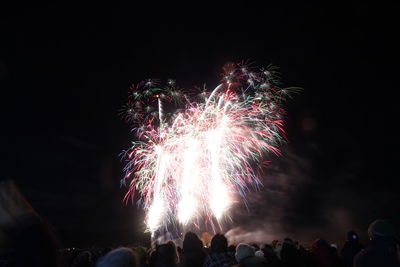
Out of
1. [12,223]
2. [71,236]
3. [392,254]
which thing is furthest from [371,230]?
[71,236]

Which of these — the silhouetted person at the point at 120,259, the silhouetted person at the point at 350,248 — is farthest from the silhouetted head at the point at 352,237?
the silhouetted person at the point at 120,259

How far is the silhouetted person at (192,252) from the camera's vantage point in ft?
19.6

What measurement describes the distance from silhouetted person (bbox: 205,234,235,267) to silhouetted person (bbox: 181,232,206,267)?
541mm

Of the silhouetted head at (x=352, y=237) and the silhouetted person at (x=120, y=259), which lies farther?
the silhouetted head at (x=352, y=237)

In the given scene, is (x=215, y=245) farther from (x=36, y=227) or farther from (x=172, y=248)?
(x=36, y=227)

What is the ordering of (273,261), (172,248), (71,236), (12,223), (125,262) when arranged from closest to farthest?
1. (12,223)
2. (125,262)
3. (273,261)
4. (172,248)
5. (71,236)

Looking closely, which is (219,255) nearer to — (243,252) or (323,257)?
(243,252)

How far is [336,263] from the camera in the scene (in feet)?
20.1

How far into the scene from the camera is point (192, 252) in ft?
19.9

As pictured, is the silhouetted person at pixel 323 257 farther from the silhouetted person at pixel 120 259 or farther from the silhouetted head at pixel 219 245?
the silhouetted person at pixel 120 259

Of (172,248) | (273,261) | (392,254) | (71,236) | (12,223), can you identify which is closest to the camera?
(12,223)

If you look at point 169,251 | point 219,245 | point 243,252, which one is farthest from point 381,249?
point 169,251

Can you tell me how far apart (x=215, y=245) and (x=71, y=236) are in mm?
56933

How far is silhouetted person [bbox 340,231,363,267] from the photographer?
6832mm
